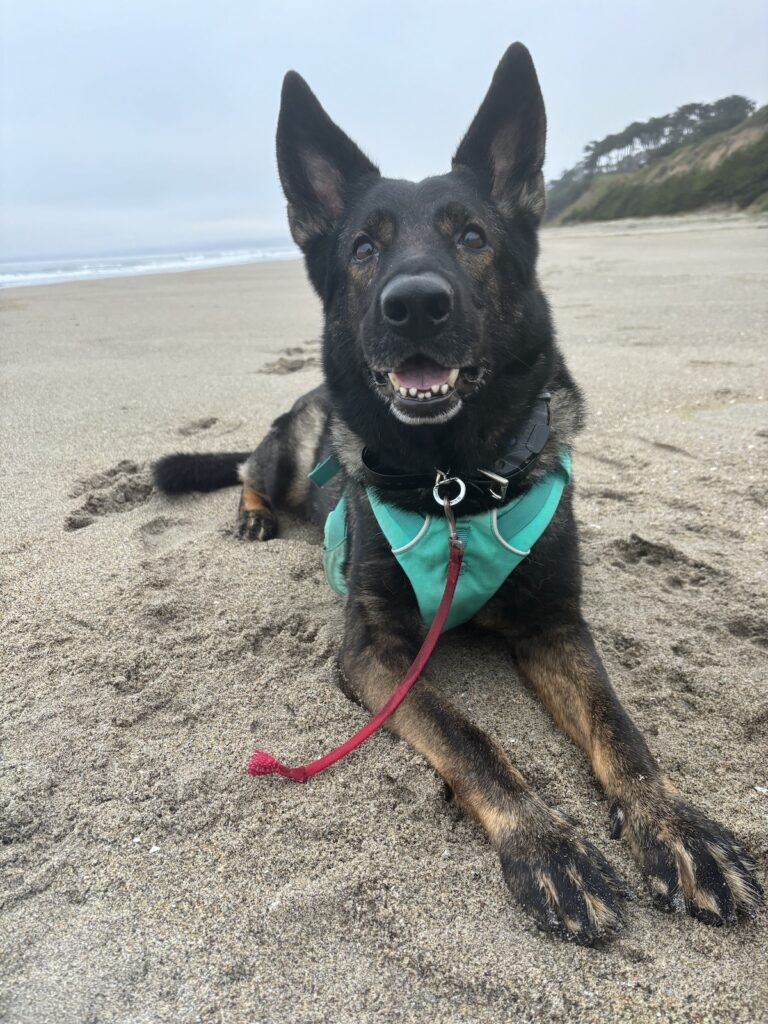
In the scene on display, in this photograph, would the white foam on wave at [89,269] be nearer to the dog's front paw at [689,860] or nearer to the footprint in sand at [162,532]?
the footprint in sand at [162,532]

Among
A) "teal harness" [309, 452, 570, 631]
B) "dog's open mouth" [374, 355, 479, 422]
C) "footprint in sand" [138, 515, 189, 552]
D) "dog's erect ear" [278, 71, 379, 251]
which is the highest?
"dog's erect ear" [278, 71, 379, 251]

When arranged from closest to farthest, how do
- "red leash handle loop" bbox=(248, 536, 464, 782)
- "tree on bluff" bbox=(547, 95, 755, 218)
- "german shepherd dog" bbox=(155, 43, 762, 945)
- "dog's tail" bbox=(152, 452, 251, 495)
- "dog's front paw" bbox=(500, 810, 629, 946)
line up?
"dog's front paw" bbox=(500, 810, 629, 946)
"german shepherd dog" bbox=(155, 43, 762, 945)
"red leash handle loop" bbox=(248, 536, 464, 782)
"dog's tail" bbox=(152, 452, 251, 495)
"tree on bluff" bbox=(547, 95, 755, 218)

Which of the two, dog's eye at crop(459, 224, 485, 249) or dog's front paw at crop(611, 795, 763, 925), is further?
dog's eye at crop(459, 224, 485, 249)

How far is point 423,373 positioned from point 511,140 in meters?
1.27

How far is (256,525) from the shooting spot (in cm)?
379

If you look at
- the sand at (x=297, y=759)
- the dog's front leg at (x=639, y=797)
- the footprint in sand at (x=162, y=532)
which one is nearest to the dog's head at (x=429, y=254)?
the dog's front leg at (x=639, y=797)

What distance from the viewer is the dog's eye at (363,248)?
109 inches

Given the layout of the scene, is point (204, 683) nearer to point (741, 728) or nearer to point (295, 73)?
point (741, 728)

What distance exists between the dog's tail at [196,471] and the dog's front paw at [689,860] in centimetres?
314

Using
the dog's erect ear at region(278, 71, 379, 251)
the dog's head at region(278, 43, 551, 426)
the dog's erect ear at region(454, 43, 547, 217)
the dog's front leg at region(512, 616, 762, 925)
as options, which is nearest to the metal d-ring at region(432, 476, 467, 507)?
the dog's head at region(278, 43, 551, 426)

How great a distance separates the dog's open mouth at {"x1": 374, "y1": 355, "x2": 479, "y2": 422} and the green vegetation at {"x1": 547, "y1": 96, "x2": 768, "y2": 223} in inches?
794

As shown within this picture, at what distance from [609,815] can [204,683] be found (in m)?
1.43

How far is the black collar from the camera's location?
7.94 ft

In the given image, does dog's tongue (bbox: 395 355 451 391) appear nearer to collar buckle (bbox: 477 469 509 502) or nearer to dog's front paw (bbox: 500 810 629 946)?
collar buckle (bbox: 477 469 509 502)
